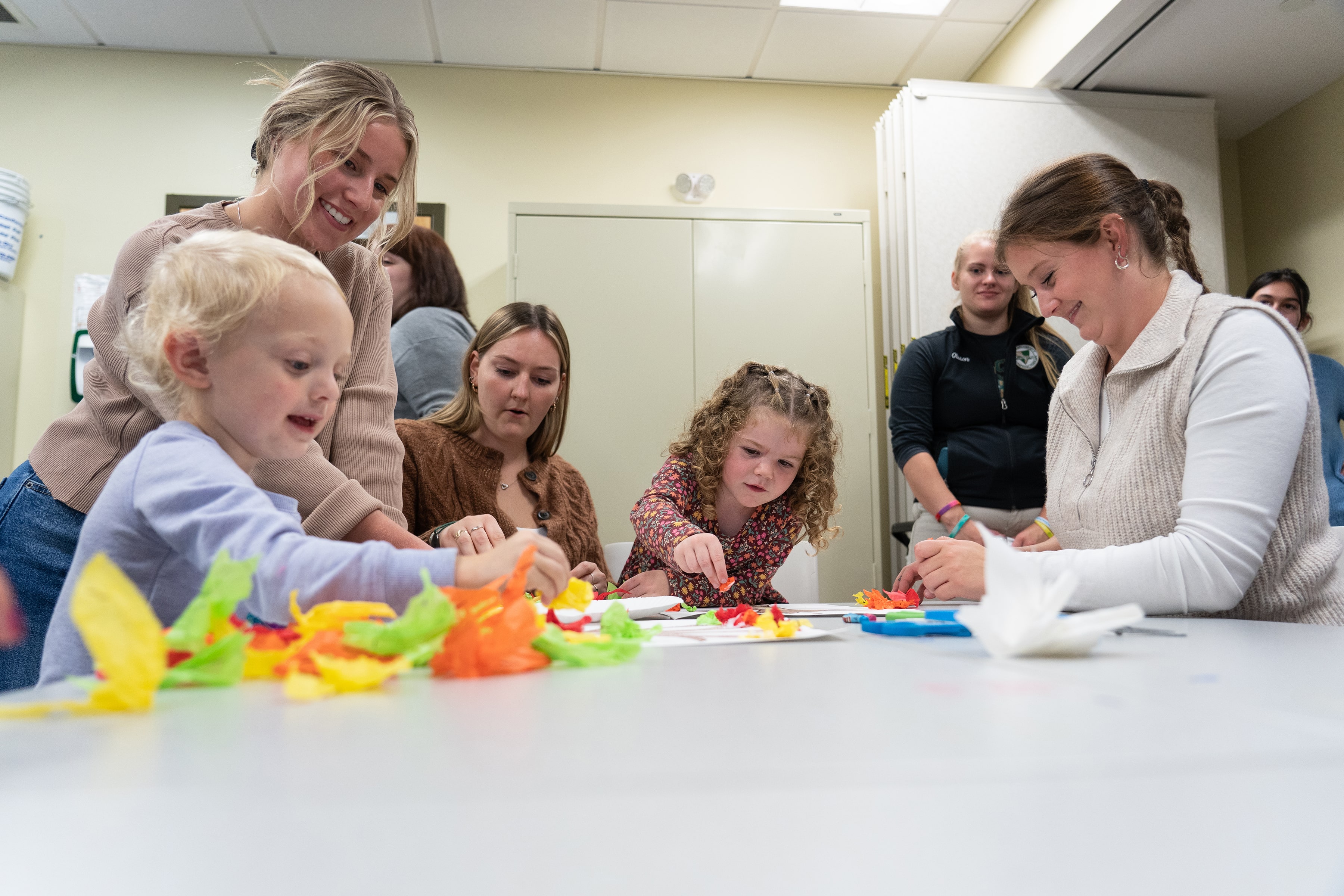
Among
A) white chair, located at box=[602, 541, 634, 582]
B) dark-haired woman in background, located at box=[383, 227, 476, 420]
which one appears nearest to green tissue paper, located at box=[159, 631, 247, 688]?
dark-haired woman in background, located at box=[383, 227, 476, 420]

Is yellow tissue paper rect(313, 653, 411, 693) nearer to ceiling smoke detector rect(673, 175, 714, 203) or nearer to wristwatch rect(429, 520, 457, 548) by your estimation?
wristwatch rect(429, 520, 457, 548)

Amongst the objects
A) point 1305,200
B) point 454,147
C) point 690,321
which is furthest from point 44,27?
point 1305,200

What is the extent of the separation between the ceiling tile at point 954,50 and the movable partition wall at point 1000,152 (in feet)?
1.43

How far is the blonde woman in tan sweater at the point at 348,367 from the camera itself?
0.96m

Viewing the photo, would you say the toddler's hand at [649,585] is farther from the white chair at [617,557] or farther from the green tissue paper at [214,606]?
the green tissue paper at [214,606]

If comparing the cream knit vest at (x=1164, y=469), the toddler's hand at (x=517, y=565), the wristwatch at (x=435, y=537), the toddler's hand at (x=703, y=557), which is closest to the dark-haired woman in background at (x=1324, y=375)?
the cream knit vest at (x=1164, y=469)

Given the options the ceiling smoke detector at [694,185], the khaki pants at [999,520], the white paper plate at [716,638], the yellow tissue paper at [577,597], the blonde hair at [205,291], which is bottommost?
the white paper plate at [716,638]

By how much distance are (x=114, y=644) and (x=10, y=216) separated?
12.5ft

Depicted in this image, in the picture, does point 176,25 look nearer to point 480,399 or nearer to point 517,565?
point 480,399

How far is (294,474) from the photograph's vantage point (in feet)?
3.15

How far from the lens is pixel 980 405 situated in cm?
239

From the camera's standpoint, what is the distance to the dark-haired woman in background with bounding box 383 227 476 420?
2201 millimetres

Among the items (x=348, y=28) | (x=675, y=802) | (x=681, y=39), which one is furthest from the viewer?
(x=681, y=39)

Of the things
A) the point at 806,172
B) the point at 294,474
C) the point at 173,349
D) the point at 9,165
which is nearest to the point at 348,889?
the point at 173,349
